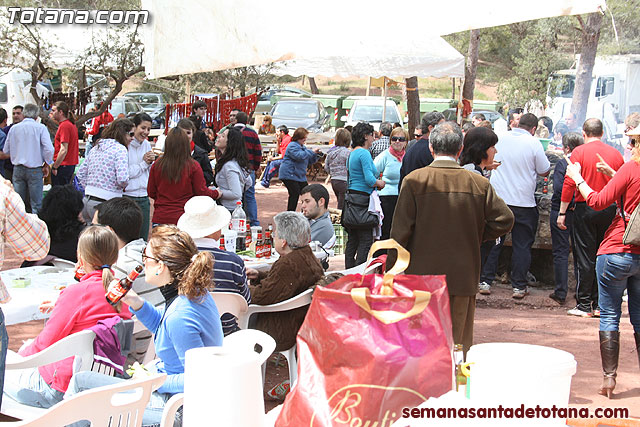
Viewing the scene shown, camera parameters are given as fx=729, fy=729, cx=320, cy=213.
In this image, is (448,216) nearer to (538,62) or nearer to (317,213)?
(317,213)

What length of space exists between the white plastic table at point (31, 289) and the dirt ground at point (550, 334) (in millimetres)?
1537

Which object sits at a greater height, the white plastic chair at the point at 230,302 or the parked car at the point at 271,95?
the parked car at the point at 271,95

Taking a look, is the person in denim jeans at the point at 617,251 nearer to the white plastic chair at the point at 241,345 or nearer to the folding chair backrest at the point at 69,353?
the white plastic chair at the point at 241,345

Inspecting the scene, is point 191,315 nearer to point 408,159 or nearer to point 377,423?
point 377,423

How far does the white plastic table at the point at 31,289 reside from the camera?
4176 millimetres

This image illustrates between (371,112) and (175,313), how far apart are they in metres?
18.5

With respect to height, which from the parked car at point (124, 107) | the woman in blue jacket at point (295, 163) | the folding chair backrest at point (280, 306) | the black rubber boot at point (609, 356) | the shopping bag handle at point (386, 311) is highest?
the parked car at point (124, 107)

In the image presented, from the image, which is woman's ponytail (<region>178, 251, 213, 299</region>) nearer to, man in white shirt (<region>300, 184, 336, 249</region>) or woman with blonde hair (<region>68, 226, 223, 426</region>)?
woman with blonde hair (<region>68, 226, 223, 426</region>)

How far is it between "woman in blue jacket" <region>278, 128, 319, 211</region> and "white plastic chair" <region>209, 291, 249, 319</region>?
574 centimetres

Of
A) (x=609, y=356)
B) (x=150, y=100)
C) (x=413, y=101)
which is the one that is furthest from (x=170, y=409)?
(x=150, y=100)

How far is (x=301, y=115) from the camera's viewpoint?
69.0 ft

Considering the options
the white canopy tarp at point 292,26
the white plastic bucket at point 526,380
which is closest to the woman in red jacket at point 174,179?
the white canopy tarp at point 292,26

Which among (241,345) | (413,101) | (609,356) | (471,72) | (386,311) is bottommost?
(609,356)

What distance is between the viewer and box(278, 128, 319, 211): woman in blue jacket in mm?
10047
